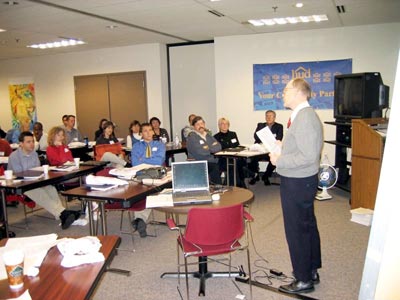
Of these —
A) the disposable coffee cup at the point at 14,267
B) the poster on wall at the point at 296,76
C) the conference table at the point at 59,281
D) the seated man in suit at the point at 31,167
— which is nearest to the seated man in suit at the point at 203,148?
the seated man in suit at the point at 31,167

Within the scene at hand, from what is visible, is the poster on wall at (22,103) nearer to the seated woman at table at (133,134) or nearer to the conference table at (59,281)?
the seated woman at table at (133,134)

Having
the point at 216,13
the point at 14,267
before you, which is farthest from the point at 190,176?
the point at 216,13

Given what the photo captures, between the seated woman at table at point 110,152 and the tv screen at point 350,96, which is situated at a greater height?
the tv screen at point 350,96

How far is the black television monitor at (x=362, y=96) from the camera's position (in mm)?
5758

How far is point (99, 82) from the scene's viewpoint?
9.62 meters

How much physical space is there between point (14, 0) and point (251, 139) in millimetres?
5232

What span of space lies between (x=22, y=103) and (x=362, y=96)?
29.2ft

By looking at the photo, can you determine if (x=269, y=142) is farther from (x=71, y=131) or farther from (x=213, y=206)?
(x=71, y=131)

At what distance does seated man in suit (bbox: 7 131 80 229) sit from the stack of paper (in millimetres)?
3602

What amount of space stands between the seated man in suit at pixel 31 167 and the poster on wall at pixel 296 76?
4646mm

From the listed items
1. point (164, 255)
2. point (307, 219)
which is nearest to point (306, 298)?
point (307, 219)

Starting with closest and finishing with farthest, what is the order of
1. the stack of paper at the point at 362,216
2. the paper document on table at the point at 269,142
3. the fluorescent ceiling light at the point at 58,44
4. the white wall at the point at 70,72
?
the paper document on table at the point at 269,142
the stack of paper at the point at 362,216
the fluorescent ceiling light at the point at 58,44
the white wall at the point at 70,72

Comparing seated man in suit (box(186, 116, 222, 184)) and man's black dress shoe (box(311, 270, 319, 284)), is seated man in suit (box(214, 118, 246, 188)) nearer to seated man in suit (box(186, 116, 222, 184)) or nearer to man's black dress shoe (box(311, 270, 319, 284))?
seated man in suit (box(186, 116, 222, 184))

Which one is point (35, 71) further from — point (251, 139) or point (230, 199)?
point (230, 199)
